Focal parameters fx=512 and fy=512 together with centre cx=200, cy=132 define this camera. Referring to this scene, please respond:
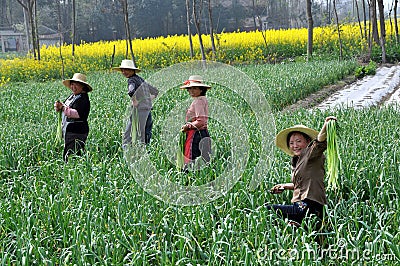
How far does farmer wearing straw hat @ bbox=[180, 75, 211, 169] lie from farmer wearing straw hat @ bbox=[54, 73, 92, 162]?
1.27m

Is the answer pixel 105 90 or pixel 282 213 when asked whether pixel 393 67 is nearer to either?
pixel 105 90

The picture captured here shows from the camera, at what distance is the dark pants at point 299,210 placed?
3.32 meters

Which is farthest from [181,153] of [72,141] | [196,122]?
[72,141]

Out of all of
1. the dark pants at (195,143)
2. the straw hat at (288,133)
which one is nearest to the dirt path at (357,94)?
the dark pants at (195,143)

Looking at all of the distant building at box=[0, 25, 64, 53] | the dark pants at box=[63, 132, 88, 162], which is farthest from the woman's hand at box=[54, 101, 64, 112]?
the distant building at box=[0, 25, 64, 53]

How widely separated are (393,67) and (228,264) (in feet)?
48.2

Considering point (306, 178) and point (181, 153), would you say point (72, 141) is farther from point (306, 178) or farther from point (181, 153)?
point (306, 178)

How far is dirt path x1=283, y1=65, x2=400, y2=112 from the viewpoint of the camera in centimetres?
997

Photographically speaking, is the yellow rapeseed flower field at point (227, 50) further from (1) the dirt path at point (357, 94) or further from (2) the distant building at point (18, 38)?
(2) the distant building at point (18, 38)

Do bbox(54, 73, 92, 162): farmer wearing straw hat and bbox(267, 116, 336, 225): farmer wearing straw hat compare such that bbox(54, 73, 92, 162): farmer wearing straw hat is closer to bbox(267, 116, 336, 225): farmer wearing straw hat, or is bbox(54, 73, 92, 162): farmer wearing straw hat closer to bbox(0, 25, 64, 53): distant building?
bbox(267, 116, 336, 225): farmer wearing straw hat

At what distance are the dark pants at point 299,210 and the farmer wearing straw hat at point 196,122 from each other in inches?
52.6

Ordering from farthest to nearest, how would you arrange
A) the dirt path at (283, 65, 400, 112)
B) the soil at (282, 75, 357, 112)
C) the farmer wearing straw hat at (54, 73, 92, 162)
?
1. the dirt path at (283, 65, 400, 112)
2. the soil at (282, 75, 357, 112)
3. the farmer wearing straw hat at (54, 73, 92, 162)

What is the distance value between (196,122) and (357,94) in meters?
7.38

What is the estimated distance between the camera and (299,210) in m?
3.37
